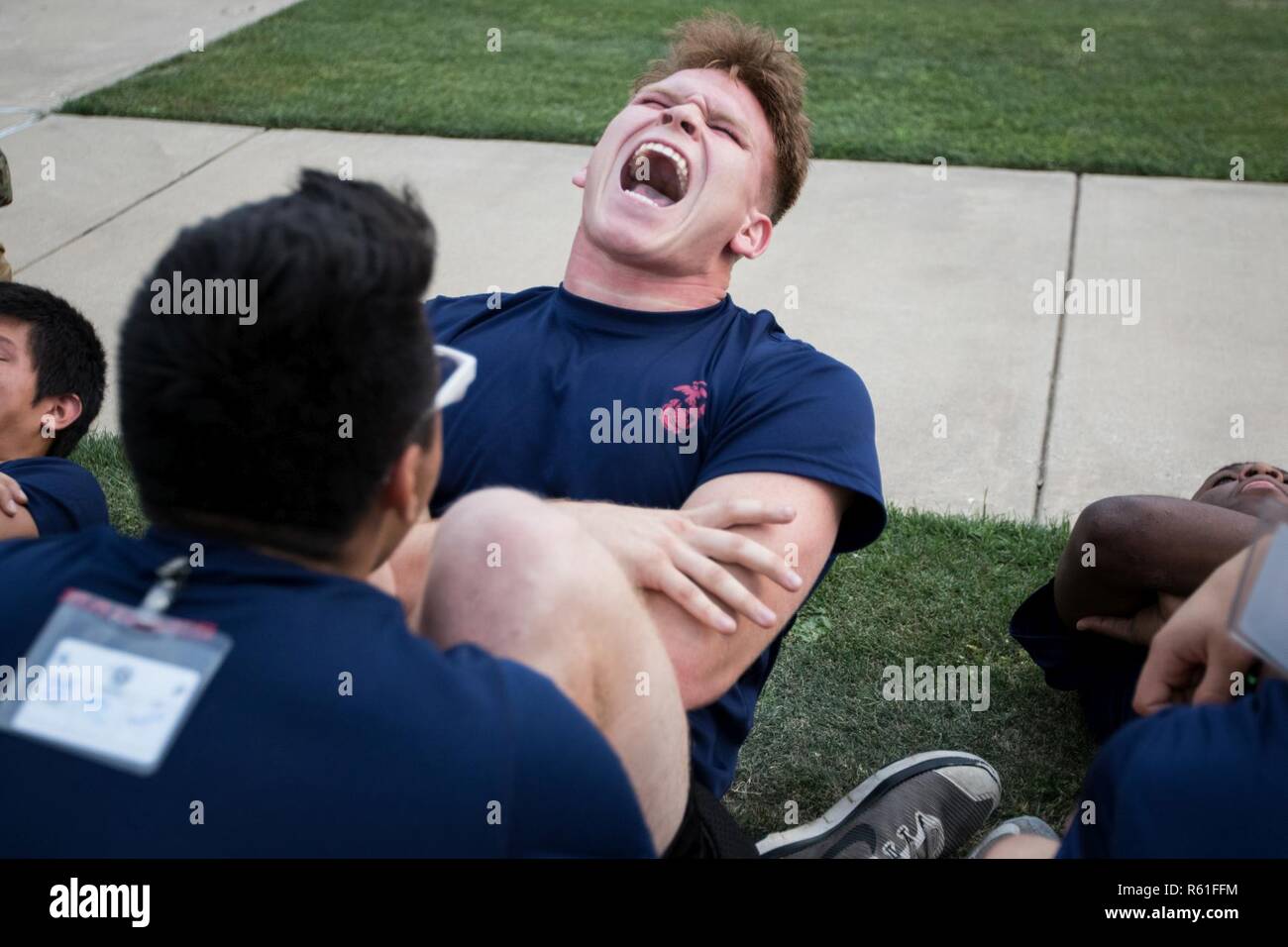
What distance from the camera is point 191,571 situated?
1359 mm

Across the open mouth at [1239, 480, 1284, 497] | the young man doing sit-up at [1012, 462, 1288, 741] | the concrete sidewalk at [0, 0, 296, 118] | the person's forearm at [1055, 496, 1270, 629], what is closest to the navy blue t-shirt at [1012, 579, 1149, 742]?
the young man doing sit-up at [1012, 462, 1288, 741]

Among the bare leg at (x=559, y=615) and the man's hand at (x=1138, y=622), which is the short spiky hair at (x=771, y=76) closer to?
the man's hand at (x=1138, y=622)

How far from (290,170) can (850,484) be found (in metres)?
4.33

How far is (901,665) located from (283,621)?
2122 mm

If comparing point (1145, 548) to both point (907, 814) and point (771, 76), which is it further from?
point (771, 76)

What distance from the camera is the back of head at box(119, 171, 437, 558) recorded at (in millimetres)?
1319

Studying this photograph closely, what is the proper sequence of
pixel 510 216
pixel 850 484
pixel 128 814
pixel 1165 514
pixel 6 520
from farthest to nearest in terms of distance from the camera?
pixel 510 216 → pixel 6 520 → pixel 1165 514 → pixel 850 484 → pixel 128 814

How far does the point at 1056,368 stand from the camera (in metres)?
4.49

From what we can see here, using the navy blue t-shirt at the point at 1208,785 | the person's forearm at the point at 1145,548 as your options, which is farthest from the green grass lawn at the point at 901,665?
the navy blue t-shirt at the point at 1208,785

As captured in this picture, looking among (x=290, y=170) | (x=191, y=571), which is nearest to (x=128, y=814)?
(x=191, y=571)

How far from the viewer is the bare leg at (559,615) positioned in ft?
5.49

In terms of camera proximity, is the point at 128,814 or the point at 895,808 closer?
the point at 128,814

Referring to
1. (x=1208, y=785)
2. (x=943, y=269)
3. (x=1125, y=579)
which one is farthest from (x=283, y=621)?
(x=943, y=269)
